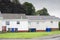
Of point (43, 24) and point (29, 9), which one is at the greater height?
point (29, 9)

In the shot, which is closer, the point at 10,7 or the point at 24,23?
the point at 24,23

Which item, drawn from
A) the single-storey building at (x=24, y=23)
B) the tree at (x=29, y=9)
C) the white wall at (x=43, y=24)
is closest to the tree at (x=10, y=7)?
the tree at (x=29, y=9)

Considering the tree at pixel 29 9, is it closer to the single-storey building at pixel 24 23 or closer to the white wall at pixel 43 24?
the single-storey building at pixel 24 23

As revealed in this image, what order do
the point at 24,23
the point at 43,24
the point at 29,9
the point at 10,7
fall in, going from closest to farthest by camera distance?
the point at 24,23, the point at 43,24, the point at 10,7, the point at 29,9

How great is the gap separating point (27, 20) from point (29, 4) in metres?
37.4

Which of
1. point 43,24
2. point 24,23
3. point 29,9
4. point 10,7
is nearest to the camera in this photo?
point 24,23

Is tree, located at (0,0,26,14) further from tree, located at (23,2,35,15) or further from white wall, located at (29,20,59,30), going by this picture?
white wall, located at (29,20,59,30)

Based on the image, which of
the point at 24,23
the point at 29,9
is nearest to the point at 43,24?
the point at 24,23

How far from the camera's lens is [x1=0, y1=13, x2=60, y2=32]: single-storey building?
72.7 meters

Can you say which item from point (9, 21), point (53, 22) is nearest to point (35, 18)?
point (53, 22)

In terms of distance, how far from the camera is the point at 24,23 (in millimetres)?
73938

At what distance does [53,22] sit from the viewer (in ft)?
267

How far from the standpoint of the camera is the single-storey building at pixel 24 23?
7269 centimetres

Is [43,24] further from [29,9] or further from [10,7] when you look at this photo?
[29,9]
